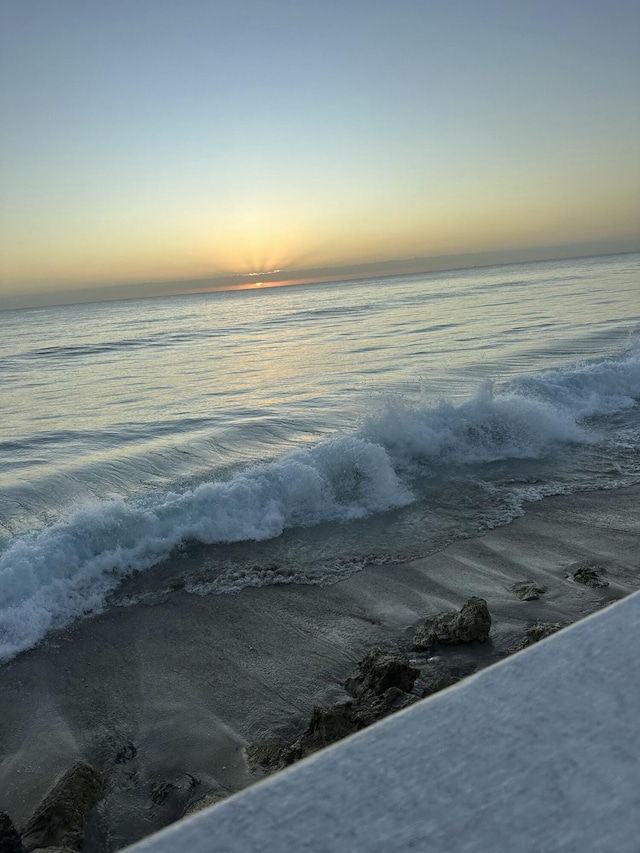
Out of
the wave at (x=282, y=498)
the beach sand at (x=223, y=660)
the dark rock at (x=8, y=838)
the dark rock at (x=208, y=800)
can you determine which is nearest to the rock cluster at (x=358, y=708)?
the beach sand at (x=223, y=660)

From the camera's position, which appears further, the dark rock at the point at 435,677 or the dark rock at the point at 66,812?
the dark rock at the point at 435,677

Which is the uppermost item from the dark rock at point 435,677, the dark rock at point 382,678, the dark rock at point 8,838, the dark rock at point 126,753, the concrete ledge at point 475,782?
the concrete ledge at point 475,782

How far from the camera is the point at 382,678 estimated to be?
3.99 meters

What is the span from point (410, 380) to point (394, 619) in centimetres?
1042

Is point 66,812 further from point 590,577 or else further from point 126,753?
point 590,577

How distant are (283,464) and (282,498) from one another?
654 mm

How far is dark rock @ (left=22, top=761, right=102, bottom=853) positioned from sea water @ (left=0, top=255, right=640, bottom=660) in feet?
6.38

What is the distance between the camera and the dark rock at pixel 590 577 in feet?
17.1

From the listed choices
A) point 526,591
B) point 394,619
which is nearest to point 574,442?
point 526,591

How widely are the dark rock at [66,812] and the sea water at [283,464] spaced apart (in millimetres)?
1944

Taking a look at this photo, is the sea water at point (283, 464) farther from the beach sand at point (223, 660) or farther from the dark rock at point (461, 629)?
the dark rock at point (461, 629)

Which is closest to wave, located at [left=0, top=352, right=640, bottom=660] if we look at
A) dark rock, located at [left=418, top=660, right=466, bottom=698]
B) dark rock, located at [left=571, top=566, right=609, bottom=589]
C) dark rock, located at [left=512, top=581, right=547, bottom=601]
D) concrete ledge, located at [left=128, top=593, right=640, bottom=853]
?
dark rock, located at [left=512, top=581, right=547, bottom=601]

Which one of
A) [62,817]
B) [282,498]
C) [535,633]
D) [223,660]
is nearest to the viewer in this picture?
[62,817]

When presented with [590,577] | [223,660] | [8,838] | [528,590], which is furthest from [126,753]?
[590,577]
